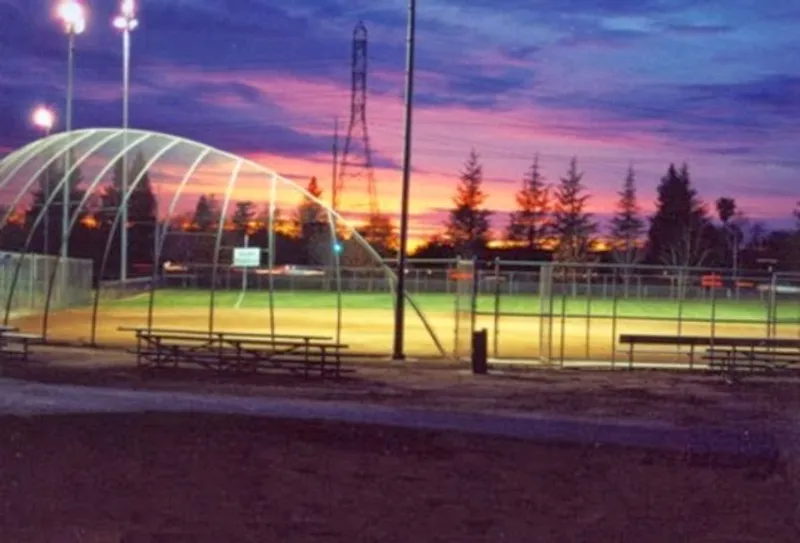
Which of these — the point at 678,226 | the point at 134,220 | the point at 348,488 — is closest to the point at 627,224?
the point at 678,226

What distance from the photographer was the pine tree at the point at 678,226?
10119 centimetres

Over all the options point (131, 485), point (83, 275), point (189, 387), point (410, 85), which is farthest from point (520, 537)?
point (83, 275)

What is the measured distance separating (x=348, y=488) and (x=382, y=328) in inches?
1347

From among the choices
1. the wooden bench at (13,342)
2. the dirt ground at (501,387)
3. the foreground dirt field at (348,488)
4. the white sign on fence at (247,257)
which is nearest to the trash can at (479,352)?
the dirt ground at (501,387)

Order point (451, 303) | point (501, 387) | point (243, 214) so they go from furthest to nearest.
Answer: point (243, 214) → point (451, 303) → point (501, 387)

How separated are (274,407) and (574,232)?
277 feet

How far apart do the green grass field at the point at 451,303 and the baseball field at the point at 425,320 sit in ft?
0.23

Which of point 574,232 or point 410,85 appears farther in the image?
point 574,232

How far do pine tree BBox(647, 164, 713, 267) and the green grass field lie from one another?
2597 cm

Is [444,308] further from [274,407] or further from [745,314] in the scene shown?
[274,407]

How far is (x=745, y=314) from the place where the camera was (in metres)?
61.9

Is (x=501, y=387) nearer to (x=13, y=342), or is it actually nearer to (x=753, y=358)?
(x=753, y=358)

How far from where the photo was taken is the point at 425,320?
33000 mm

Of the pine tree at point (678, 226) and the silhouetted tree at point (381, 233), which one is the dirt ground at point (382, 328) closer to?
the silhouetted tree at point (381, 233)
